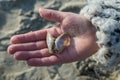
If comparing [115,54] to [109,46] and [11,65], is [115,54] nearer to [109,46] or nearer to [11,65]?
[109,46]

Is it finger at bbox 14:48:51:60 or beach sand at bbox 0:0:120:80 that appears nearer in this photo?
finger at bbox 14:48:51:60

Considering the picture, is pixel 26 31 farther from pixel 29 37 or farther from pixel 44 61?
pixel 44 61

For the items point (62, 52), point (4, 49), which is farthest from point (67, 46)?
point (4, 49)

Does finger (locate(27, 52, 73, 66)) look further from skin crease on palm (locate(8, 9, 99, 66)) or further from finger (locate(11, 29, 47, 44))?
finger (locate(11, 29, 47, 44))

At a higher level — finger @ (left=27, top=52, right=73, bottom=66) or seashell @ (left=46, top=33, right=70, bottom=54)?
seashell @ (left=46, top=33, right=70, bottom=54)

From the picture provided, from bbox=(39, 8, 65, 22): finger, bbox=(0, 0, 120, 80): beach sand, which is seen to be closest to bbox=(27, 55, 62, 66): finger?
bbox=(39, 8, 65, 22): finger

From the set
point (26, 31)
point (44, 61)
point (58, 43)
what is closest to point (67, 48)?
point (58, 43)

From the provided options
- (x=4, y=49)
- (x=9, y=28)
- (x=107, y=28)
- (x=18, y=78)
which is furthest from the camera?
(x=9, y=28)
